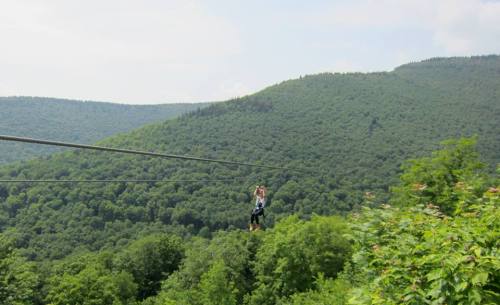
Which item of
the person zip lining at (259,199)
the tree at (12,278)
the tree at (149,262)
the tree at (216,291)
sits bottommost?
the tree at (149,262)

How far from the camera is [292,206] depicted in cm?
7012

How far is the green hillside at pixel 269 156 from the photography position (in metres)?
69.2

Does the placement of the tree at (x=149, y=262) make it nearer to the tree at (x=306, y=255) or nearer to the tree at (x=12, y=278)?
the tree at (x=12, y=278)

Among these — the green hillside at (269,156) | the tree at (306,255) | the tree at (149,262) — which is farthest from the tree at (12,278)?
the green hillside at (269,156)

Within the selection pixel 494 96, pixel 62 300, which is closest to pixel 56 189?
pixel 62 300

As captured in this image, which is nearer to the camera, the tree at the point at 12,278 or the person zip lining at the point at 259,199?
the person zip lining at the point at 259,199

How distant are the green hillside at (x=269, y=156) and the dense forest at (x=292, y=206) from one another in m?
0.44

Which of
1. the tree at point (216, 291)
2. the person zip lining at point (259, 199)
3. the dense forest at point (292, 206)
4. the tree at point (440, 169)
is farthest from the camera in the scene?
the tree at point (216, 291)

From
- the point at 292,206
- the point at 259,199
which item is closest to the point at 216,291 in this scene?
the point at 259,199

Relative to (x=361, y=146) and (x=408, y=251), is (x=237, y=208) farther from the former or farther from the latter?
(x=408, y=251)

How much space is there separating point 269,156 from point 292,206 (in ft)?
133

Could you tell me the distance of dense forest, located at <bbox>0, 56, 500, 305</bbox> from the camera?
552 centimetres

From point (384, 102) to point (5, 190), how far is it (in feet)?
413

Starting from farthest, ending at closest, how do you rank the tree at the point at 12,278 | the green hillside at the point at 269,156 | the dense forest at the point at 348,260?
the green hillside at the point at 269,156 < the tree at the point at 12,278 < the dense forest at the point at 348,260
